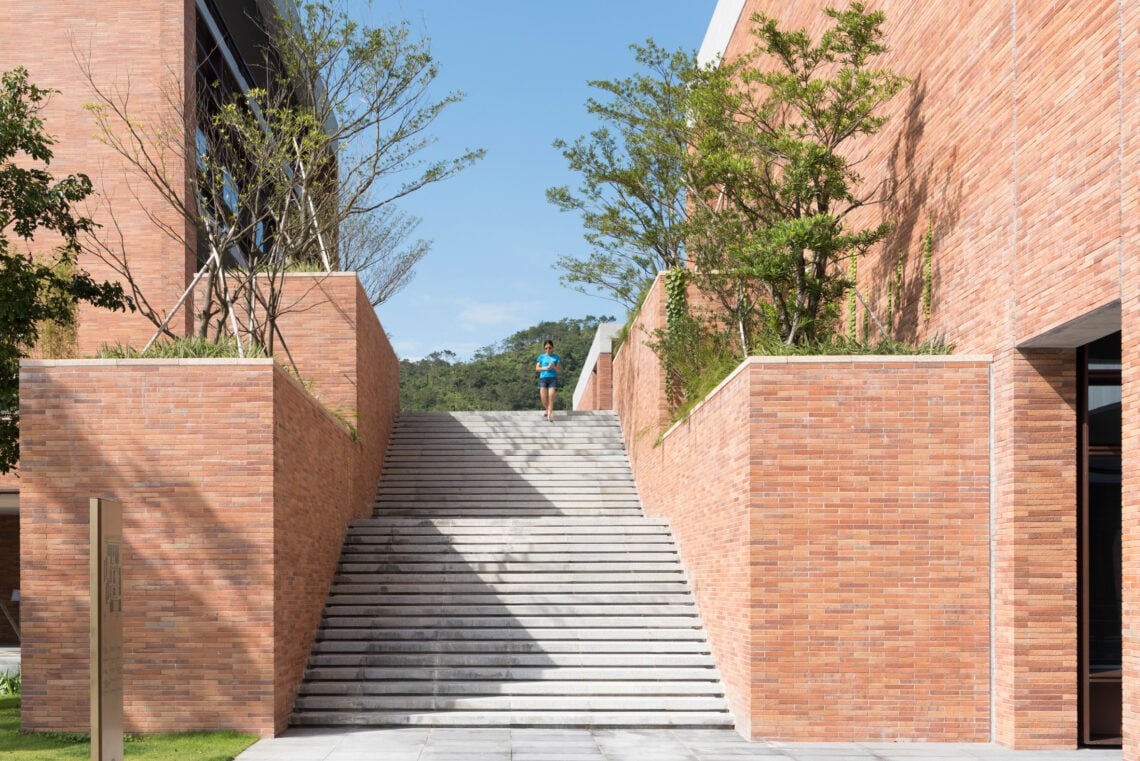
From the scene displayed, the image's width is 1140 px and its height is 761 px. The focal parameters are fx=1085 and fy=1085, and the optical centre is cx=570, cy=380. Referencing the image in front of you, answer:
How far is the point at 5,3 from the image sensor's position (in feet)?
64.1

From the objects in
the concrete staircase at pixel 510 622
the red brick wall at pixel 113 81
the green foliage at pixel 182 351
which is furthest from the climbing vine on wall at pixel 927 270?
the red brick wall at pixel 113 81

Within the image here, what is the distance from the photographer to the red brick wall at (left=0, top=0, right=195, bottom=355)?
19.1 m

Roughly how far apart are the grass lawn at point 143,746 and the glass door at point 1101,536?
305 inches

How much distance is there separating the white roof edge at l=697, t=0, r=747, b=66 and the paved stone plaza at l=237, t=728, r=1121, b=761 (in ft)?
46.9

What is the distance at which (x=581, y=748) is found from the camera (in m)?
10.1

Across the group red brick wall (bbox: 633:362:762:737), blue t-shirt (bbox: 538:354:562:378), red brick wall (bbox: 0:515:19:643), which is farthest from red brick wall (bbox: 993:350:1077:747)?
red brick wall (bbox: 0:515:19:643)

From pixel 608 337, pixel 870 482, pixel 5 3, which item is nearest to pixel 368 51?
pixel 5 3

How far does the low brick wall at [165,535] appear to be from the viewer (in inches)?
418

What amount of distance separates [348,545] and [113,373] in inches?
195

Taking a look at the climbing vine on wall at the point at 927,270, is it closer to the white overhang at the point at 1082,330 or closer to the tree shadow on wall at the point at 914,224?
the tree shadow on wall at the point at 914,224

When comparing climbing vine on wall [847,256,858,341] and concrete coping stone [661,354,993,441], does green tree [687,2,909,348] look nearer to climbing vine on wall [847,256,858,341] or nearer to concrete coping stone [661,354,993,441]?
climbing vine on wall [847,256,858,341]

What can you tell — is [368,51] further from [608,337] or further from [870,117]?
[608,337]

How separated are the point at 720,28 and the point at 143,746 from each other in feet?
59.7

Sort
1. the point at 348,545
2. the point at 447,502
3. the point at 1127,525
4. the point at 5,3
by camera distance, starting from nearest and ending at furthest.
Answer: the point at 1127,525
the point at 348,545
the point at 447,502
the point at 5,3
